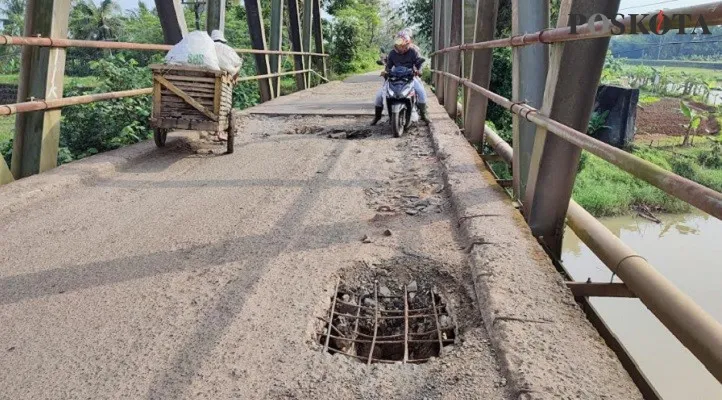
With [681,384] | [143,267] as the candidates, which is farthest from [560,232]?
[681,384]

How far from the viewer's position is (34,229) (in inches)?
121

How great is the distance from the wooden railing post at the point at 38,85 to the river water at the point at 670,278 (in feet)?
19.1

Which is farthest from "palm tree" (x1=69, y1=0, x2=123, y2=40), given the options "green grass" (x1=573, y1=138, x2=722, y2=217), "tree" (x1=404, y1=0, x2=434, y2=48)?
"green grass" (x1=573, y1=138, x2=722, y2=217)

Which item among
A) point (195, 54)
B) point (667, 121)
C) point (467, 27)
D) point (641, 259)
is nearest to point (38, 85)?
point (195, 54)

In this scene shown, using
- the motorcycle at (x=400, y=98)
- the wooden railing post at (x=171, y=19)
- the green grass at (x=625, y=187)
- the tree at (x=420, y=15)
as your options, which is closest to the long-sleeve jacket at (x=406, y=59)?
the motorcycle at (x=400, y=98)

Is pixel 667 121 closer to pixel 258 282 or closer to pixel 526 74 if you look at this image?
Answer: pixel 526 74

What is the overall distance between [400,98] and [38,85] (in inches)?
149

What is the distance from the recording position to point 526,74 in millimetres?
3229

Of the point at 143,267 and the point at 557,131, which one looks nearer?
the point at 557,131

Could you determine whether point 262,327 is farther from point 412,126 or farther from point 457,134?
point 412,126

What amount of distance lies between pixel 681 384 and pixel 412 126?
5.36 metres

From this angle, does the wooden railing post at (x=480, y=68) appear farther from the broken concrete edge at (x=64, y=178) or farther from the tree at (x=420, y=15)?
the tree at (x=420, y=15)

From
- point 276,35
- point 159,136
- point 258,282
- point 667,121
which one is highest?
point 667,121

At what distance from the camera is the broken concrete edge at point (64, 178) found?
3441 millimetres
